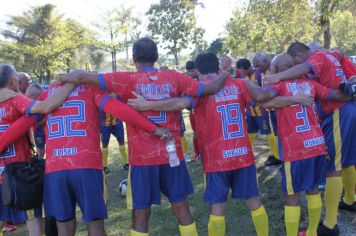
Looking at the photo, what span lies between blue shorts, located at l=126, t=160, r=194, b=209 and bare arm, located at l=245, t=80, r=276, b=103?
3.31 ft

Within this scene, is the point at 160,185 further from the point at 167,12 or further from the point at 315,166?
the point at 167,12

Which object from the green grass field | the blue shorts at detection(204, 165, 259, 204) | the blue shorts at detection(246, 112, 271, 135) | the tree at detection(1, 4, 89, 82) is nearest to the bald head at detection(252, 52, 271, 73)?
the blue shorts at detection(246, 112, 271, 135)

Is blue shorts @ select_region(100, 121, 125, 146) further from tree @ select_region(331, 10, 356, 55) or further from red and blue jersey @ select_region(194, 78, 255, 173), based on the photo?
tree @ select_region(331, 10, 356, 55)

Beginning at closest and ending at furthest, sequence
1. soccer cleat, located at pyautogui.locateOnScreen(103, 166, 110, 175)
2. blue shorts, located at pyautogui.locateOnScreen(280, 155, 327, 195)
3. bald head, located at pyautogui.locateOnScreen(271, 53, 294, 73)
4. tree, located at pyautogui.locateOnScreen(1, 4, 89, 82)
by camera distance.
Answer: blue shorts, located at pyautogui.locateOnScreen(280, 155, 327, 195), bald head, located at pyautogui.locateOnScreen(271, 53, 294, 73), soccer cleat, located at pyautogui.locateOnScreen(103, 166, 110, 175), tree, located at pyautogui.locateOnScreen(1, 4, 89, 82)

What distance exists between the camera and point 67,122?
3.62m

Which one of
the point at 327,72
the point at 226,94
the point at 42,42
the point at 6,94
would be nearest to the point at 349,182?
the point at 327,72

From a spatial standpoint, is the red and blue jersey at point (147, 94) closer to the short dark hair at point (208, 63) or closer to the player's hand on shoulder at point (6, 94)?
the short dark hair at point (208, 63)

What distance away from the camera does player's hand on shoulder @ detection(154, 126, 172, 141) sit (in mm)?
3631

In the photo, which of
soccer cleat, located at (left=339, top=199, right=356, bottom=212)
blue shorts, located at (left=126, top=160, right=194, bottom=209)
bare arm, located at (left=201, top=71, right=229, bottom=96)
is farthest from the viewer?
soccer cleat, located at (left=339, top=199, right=356, bottom=212)

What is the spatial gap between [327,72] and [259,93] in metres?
1.10

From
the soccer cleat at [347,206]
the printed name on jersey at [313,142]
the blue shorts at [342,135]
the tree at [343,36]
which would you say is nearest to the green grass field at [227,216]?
the soccer cleat at [347,206]

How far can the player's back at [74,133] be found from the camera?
3.59m

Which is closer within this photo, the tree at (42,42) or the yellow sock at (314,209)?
the yellow sock at (314,209)

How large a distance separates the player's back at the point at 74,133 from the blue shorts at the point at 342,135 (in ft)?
9.01
